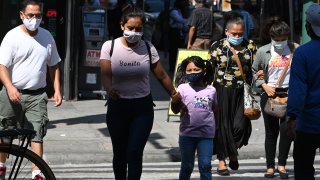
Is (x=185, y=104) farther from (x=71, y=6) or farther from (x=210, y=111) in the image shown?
(x=71, y=6)

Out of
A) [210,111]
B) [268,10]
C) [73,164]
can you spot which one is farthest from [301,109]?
[268,10]

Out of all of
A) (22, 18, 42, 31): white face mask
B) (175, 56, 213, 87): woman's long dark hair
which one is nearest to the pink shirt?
(175, 56, 213, 87): woman's long dark hair

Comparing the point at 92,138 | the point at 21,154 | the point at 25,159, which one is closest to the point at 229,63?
the point at 92,138

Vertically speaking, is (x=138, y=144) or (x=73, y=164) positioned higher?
(x=138, y=144)

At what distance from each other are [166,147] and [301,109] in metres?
5.27

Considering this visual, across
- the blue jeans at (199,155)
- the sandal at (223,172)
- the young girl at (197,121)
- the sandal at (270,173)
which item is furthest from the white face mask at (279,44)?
the blue jeans at (199,155)

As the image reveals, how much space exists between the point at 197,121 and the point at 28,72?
1.64 meters

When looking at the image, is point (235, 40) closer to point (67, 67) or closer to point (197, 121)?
point (197, 121)

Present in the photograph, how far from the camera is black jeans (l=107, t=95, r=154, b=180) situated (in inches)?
317

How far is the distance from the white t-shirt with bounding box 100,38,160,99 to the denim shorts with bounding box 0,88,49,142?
3.41 ft

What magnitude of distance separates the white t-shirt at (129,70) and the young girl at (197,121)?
458mm

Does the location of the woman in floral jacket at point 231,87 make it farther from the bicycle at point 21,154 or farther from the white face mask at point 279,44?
the bicycle at point 21,154

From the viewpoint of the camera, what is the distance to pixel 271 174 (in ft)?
33.4

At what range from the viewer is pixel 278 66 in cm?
1001
